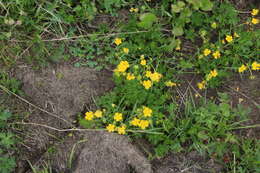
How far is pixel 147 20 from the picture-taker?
2.70m

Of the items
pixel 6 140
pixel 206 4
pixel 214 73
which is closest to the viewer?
pixel 6 140

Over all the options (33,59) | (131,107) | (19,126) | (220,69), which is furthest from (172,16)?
(19,126)

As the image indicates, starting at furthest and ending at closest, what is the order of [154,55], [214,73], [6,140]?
[154,55] → [214,73] → [6,140]

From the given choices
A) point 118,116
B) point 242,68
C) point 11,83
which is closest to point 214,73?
point 242,68

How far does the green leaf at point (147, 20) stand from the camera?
2.66 metres

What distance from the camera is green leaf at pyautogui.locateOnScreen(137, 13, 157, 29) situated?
8.74ft

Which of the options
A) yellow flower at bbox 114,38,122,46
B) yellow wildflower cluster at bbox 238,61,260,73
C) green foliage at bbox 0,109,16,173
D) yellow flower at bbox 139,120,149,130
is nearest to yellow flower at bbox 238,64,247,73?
yellow wildflower cluster at bbox 238,61,260,73

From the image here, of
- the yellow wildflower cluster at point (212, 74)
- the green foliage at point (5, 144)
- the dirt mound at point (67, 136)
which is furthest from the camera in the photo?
the yellow wildflower cluster at point (212, 74)

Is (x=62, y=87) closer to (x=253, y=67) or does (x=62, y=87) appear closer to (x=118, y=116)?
(x=118, y=116)

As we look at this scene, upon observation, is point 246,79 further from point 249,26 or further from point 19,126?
point 19,126

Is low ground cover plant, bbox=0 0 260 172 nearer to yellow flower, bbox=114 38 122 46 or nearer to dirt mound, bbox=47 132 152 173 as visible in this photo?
yellow flower, bbox=114 38 122 46

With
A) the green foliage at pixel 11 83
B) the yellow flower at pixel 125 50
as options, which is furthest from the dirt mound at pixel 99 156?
the yellow flower at pixel 125 50

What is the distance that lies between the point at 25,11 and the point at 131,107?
5.05 ft

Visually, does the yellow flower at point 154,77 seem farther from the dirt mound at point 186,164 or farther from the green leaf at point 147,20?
the dirt mound at point 186,164
